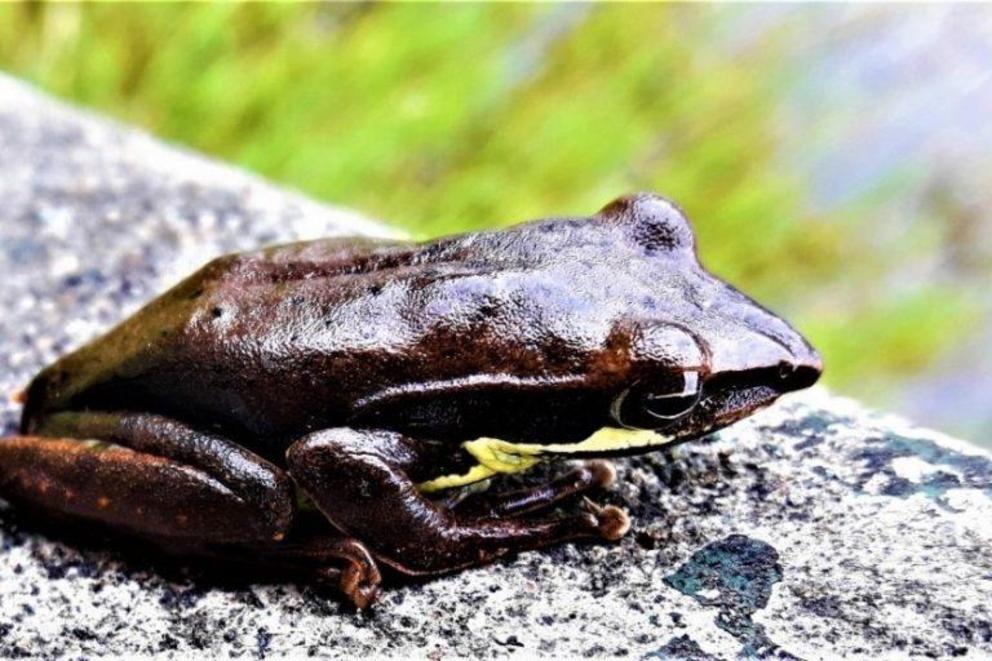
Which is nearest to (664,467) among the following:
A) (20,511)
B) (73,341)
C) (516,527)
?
(516,527)

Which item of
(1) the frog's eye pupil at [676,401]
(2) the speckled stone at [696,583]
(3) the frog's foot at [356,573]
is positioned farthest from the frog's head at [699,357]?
(3) the frog's foot at [356,573]

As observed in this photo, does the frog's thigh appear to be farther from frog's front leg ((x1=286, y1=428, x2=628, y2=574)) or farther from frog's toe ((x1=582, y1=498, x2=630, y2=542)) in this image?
frog's toe ((x1=582, y1=498, x2=630, y2=542))

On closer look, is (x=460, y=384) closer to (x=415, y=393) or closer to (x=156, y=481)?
(x=415, y=393)

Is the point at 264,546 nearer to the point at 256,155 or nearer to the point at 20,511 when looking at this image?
the point at 20,511

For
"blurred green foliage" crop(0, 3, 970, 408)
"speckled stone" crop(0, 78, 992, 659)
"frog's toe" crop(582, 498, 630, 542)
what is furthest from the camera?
"blurred green foliage" crop(0, 3, 970, 408)

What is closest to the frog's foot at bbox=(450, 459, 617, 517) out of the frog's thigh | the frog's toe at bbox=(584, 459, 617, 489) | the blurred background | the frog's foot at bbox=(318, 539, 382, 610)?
the frog's toe at bbox=(584, 459, 617, 489)

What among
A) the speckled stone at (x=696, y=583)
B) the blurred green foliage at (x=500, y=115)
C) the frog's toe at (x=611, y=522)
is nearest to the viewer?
the speckled stone at (x=696, y=583)

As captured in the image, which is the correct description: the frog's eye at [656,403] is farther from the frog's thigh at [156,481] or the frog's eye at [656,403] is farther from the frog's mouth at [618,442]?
the frog's thigh at [156,481]

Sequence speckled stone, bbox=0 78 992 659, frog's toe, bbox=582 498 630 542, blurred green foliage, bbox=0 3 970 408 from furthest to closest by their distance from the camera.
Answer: blurred green foliage, bbox=0 3 970 408 → frog's toe, bbox=582 498 630 542 → speckled stone, bbox=0 78 992 659
